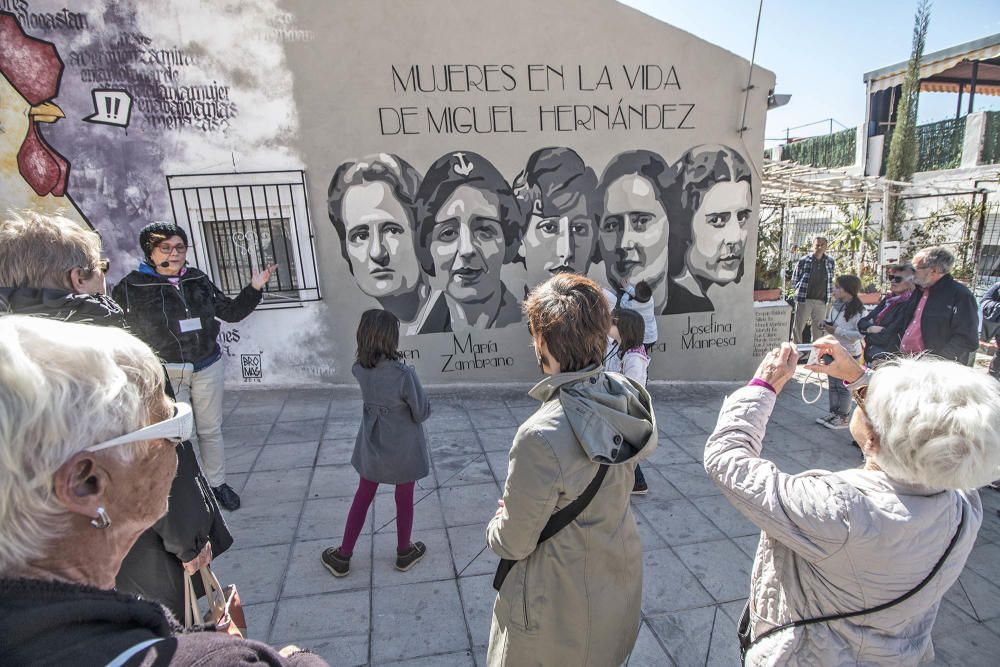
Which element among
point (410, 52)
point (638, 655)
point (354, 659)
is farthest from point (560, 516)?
point (410, 52)

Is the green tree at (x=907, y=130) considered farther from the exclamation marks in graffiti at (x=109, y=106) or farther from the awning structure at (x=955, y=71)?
the exclamation marks in graffiti at (x=109, y=106)

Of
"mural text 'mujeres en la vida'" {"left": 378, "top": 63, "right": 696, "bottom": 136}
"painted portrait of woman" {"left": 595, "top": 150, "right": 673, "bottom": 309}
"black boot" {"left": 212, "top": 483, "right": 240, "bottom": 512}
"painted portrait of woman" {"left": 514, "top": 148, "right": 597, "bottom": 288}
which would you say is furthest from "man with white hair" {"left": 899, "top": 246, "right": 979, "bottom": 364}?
"black boot" {"left": 212, "top": 483, "right": 240, "bottom": 512}

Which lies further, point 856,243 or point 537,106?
point 856,243

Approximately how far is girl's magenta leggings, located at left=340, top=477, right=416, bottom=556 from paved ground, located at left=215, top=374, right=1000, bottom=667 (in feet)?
0.65

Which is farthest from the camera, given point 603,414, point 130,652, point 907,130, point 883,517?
point 907,130

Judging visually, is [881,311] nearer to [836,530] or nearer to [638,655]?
[638,655]

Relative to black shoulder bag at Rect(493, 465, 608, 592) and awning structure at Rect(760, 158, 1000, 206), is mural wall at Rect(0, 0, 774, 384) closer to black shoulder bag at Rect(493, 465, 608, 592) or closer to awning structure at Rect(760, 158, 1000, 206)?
awning structure at Rect(760, 158, 1000, 206)

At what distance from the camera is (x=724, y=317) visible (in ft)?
21.5

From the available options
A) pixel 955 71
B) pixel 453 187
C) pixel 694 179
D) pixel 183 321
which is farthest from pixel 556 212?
pixel 955 71

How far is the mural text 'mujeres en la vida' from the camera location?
5441mm

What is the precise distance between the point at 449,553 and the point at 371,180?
13.4 feet

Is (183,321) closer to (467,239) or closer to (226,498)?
(226,498)

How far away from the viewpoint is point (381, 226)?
18.4 ft

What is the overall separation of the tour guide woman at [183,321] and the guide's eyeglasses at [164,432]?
2.55m
